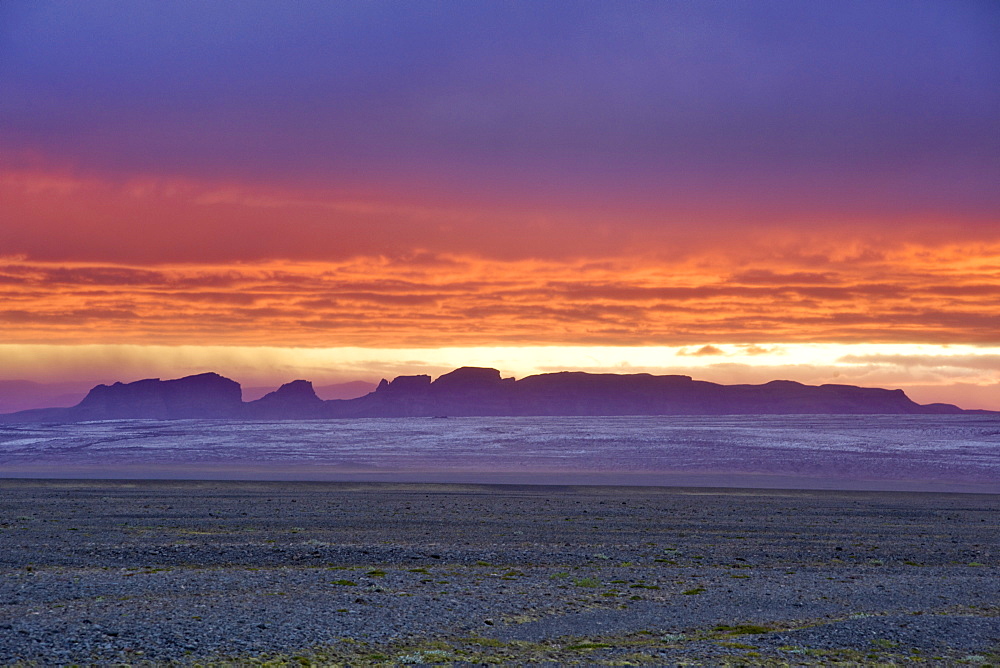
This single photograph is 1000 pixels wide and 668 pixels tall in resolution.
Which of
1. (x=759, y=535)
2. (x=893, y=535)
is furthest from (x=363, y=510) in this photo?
(x=893, y=535)

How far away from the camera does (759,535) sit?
2459 cm

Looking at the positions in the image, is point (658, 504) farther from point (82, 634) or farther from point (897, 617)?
point (82, 634)

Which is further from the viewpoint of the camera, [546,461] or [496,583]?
[546,461]

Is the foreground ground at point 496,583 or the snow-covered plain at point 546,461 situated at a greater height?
the foreground ground at point 496,583

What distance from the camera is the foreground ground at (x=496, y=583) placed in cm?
1202

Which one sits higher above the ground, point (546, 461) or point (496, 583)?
point (496, 583)

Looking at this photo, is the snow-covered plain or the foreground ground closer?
the foreground ground

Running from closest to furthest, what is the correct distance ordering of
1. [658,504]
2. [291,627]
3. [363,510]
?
[291,627] → [363,510] → [658,504]

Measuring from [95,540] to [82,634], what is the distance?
37.7 ft

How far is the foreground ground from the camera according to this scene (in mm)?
12023

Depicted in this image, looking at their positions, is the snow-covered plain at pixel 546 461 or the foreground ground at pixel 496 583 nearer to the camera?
the foreground ground at pixel 496 583

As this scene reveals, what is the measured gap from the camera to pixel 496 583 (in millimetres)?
16969

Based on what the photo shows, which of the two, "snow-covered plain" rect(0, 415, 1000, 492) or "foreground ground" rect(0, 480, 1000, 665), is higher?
"foreground ground" rect(0, 480, 1000, 665)

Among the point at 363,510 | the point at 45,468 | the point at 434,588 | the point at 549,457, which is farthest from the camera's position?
the point at 549,457
